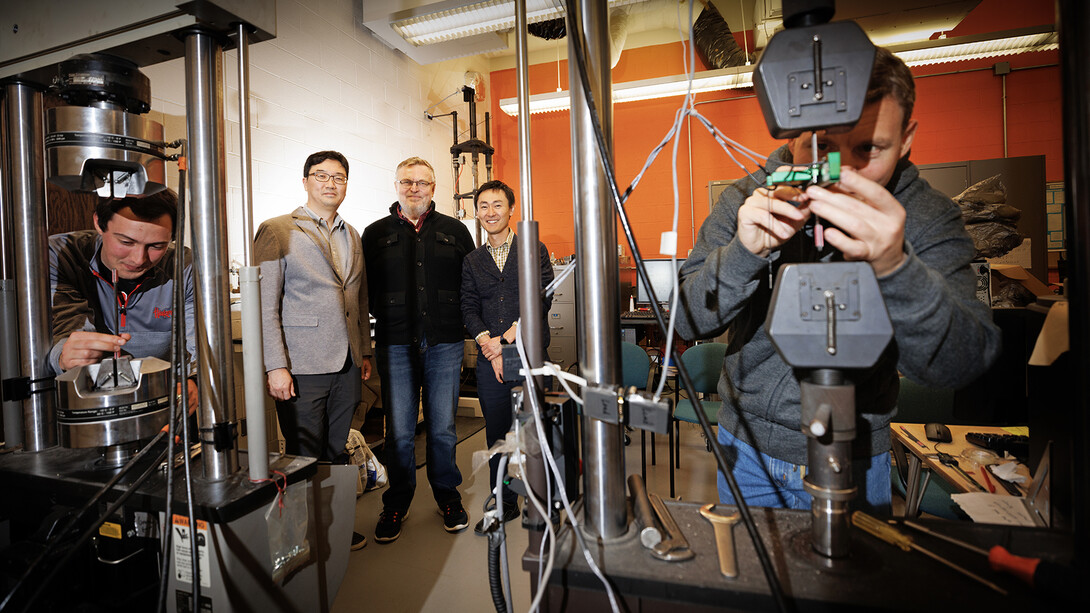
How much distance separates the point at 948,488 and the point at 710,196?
145 inches

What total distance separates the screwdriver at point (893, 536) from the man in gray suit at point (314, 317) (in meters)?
1.84

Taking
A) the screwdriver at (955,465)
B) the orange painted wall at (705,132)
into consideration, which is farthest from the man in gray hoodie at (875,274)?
the orange painted wall at (705,132)

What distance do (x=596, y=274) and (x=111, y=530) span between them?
1103 mm

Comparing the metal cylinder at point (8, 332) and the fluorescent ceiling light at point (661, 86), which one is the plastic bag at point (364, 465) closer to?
the metal cylinder at point (8, 332)

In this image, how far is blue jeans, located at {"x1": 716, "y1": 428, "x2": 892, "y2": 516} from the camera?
89cm

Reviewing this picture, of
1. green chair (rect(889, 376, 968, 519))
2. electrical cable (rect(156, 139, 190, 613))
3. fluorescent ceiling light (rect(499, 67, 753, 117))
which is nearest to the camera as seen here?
electrical cable (rect(156, 139, 190, 613))

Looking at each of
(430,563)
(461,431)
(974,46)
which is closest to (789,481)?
(430,563)

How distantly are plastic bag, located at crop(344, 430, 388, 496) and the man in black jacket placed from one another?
0.27 metres

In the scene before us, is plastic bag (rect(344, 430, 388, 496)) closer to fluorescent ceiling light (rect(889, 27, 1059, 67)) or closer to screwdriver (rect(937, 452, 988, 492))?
screwdriver (rect(937, 452, 988, 492))

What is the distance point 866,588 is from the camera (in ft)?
1.79

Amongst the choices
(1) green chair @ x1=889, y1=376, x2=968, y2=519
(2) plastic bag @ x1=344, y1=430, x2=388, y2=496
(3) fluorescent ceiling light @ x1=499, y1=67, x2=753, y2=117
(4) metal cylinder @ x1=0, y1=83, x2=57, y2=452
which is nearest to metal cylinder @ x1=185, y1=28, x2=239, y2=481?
(4) metal cylinder @ x1=0, y1=83, x2=57, y2=452

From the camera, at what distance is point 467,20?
334cm

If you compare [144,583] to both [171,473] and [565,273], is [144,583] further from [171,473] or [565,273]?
[565,273]

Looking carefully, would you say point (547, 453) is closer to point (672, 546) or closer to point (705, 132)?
point (672, 546)
